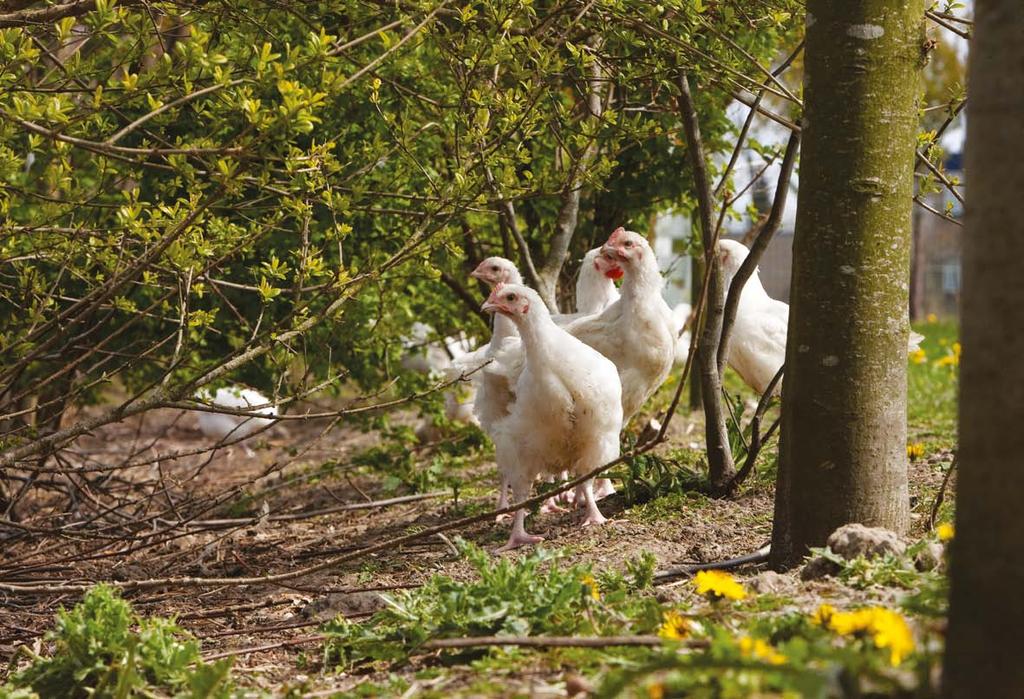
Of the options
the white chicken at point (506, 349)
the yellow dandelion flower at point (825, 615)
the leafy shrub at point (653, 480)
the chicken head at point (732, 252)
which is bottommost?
the leafy shrub at point (653, 480)

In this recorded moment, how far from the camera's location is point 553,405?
210 inches

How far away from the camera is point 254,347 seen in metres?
4.75

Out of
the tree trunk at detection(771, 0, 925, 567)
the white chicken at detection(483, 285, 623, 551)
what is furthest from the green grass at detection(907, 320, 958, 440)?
the tree trunk at detection(771, 0, 925, 567)

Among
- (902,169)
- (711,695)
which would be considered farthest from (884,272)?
(711,695)

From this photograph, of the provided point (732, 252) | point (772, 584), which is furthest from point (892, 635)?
point (732, 252)

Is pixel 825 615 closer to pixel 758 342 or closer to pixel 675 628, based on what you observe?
pixel 675 628

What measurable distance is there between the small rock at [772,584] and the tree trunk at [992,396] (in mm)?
1198

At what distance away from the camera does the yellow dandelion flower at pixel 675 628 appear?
8.88ft

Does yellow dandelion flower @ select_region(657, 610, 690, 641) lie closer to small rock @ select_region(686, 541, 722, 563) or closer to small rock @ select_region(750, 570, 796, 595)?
small rock @ select_region(750, 570, 796, 595)

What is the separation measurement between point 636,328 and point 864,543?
10.4ft

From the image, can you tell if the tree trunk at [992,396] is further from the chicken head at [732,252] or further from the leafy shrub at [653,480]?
the chicken head at [732,252]

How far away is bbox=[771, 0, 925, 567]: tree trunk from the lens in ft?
11.6

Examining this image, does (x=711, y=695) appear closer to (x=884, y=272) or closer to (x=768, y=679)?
(x=768, y=679)

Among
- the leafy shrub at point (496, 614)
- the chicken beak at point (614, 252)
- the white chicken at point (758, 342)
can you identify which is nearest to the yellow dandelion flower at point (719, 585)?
the leafy shrub at point (496, 614)
